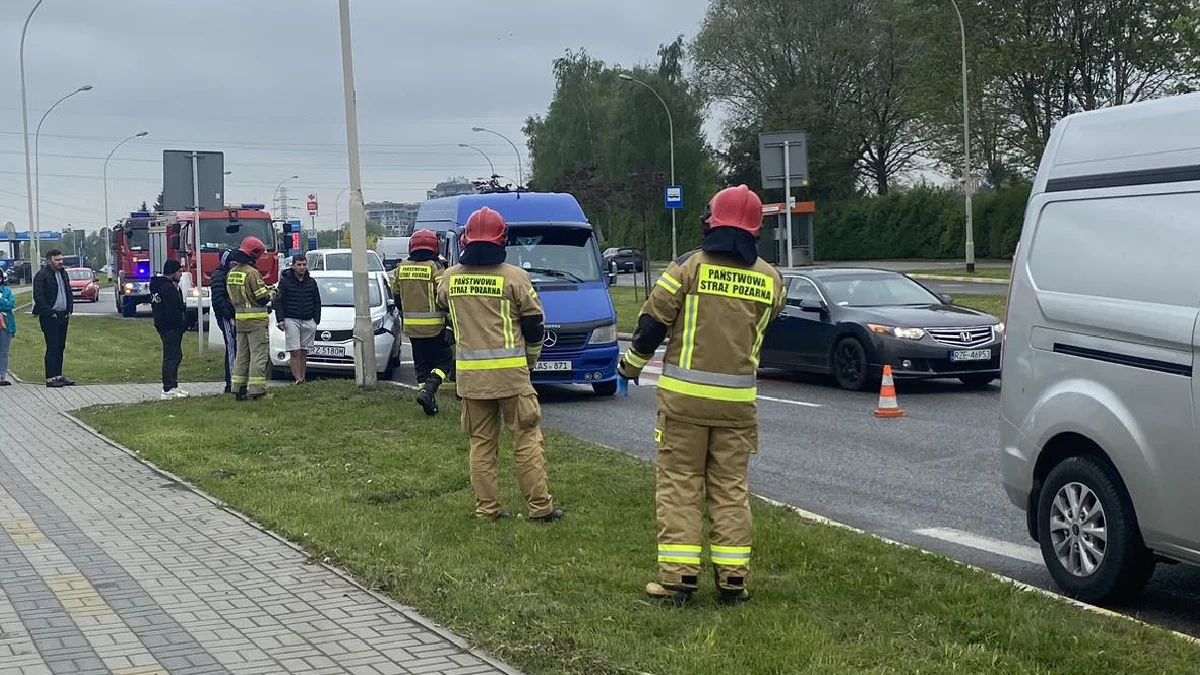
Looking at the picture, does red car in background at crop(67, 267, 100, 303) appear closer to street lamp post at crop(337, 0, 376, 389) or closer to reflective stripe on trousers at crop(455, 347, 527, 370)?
street lamp post at crop(337, 0, 376, 389)

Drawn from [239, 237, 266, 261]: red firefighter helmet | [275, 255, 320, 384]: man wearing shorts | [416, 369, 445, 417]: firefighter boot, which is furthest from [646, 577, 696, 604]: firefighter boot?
[275, 255, 320, 384]: man wearing shorts

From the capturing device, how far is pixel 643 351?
20.6 ft

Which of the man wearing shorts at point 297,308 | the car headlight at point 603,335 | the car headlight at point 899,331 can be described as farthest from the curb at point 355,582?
the car headlight at point 899,331

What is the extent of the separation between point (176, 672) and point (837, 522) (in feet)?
13.9

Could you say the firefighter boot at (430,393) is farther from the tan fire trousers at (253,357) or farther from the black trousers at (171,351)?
Answer: the black trousers at (171,351)

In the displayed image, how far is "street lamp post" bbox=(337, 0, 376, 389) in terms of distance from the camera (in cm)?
1532

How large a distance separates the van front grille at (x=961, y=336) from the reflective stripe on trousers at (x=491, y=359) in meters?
8.26

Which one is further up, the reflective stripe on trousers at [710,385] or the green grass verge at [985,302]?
the reflective stripe on trousers at [710,385]

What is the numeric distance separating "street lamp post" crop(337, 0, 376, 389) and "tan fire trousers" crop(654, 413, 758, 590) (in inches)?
375

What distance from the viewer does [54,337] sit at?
1828 centimetres

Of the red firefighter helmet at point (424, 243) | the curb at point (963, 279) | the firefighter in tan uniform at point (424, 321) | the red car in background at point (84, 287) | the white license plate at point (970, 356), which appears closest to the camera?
the firefighter in tan uniform at point (424, 321)

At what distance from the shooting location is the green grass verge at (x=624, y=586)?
5.15 meters

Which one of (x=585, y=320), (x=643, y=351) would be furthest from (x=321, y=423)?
(x=643, y=351)

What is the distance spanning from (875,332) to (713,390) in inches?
387
